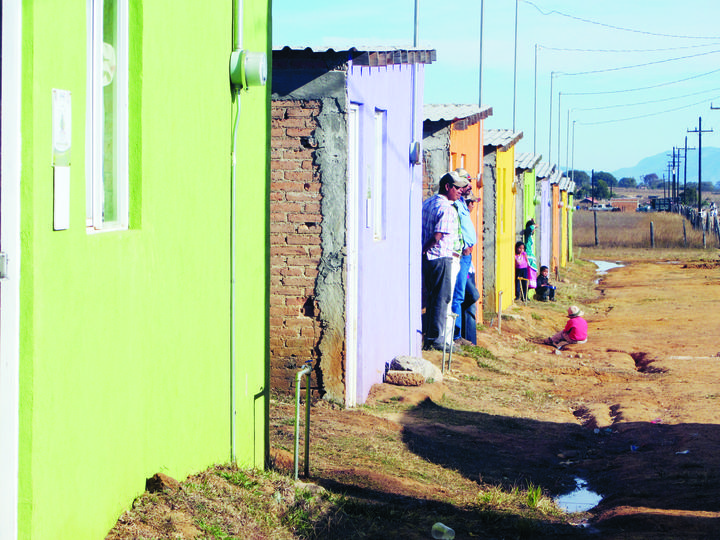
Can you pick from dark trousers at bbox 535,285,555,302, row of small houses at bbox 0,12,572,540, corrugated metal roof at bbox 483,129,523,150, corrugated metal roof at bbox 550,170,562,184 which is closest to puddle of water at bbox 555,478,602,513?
row of small houses at bbox 0,12,572,540

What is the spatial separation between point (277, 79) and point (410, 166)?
11.3 feet

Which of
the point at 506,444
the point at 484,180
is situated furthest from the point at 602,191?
the point at 506,444

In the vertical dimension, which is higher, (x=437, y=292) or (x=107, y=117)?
(x=107, y=117)

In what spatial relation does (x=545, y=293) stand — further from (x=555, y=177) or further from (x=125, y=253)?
(x=125, y=253)

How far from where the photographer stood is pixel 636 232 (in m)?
60.3

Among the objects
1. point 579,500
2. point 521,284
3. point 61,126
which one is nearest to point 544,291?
point 521,284

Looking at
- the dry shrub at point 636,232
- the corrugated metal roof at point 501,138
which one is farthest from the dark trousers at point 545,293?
the dry shrub at point 636,232

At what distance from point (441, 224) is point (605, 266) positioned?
33678 mm

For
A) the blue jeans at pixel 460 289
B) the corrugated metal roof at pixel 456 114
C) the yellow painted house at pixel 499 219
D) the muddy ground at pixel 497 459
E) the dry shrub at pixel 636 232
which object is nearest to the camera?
the muddy ground at pixel 497 459

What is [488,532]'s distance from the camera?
18.6 ft

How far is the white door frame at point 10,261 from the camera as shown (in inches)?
116

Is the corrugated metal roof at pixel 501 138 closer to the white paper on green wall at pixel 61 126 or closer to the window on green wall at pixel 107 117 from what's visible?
the window on green wall at pixel 107 117

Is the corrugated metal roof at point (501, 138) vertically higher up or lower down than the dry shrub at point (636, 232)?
higher up

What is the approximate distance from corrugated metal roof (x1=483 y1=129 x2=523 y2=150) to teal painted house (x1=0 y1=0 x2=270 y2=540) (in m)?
12.9
